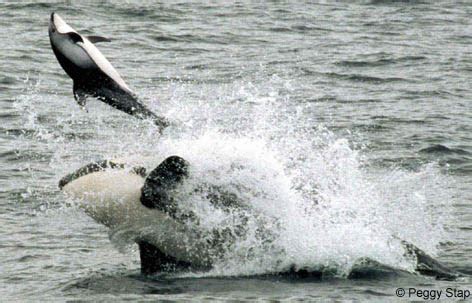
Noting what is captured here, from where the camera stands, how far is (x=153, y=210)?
9.50 metres

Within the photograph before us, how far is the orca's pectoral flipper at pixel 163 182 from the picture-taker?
9.30 metres

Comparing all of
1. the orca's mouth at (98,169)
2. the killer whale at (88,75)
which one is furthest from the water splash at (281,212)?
the killer whale at (88,75)

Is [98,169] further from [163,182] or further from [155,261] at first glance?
[155,261]

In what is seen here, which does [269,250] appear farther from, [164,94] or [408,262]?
[164,94]

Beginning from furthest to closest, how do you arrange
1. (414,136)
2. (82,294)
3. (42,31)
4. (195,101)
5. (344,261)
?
(42,31), (195,101), (414,136), (344,261), (82,294)

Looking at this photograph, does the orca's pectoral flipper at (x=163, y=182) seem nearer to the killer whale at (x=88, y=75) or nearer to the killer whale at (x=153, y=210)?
the killer whale at (x=153, y=210)

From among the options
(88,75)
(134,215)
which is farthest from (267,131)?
(88,75)

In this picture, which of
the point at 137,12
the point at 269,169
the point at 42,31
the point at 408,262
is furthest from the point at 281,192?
the point at 137,12

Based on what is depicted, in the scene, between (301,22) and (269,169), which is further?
(301,22)

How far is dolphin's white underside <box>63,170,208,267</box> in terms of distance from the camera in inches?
376

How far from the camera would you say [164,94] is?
17391 millimetres

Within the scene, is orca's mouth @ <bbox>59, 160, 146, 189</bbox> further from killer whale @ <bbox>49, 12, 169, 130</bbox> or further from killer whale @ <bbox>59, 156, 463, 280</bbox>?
killer whale @ <bbox>49, 12, 169, 130</bbox>

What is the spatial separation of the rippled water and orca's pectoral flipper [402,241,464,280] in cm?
16

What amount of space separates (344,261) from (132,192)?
196 centimetres
